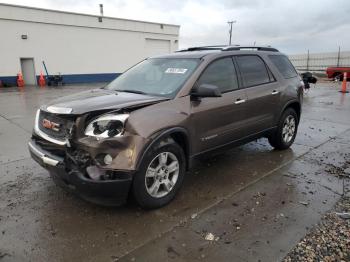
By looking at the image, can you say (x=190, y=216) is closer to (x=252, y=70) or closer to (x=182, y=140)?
(x=182, y=140)

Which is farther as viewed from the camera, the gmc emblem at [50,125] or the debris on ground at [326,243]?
the gmc emblem at [50,125]

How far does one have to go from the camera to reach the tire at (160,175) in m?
3.29

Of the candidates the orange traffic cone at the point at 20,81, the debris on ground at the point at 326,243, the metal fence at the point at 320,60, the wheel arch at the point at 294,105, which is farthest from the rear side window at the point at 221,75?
the metal fence at the point at 320,60

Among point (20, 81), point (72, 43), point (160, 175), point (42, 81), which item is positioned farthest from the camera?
point (72, 43)

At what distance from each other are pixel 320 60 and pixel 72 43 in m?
26.5

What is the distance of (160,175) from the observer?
3.58 metres

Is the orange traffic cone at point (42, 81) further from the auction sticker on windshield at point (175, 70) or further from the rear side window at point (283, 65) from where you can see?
the auction sticker on windshield at point (175, 70)

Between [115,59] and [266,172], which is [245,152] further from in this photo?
[115,59]

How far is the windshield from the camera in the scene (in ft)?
13.0

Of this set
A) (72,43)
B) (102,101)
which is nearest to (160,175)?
(102,101)

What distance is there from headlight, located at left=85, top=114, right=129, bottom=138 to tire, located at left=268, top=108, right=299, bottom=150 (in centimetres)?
330

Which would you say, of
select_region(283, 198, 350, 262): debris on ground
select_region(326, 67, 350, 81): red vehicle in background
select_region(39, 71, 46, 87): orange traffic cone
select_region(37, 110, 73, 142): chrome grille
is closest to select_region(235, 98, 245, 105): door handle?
select_region(283, 198, 350, 262): debris on ground

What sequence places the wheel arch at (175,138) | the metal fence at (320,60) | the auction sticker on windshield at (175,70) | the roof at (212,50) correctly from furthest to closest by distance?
the metal fence at (320,60), the roof at (212,50), the auction sticker on windshield at (175,70), the wheel arch at (175,138)

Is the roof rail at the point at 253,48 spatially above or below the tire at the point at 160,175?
above
